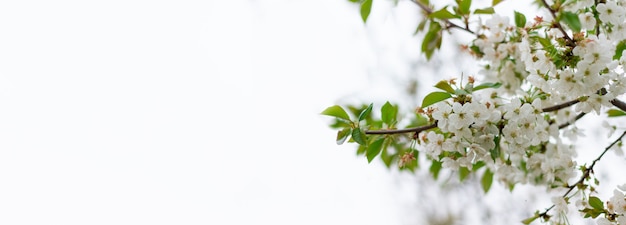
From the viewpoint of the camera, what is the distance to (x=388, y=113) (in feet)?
2.70

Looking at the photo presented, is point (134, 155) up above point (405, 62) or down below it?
below

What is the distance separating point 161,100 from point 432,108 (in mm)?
2116

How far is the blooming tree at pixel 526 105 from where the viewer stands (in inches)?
28.1

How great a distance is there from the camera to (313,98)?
2369 millimetres

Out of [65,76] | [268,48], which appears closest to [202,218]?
[268,48]

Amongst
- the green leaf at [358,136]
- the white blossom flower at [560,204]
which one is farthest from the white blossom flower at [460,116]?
the white blossom flower at [560,204]

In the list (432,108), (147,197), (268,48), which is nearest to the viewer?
(432,108)

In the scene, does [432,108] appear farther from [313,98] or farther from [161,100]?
[161,100]

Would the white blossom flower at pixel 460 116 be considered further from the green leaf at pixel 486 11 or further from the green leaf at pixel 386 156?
the green leaf at pixel 486 11

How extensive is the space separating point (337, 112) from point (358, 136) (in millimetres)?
58

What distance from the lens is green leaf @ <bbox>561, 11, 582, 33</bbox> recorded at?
74 centimetres

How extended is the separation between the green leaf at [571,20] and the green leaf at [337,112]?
29cm

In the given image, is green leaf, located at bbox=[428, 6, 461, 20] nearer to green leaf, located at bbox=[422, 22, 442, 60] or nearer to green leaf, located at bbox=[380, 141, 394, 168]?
green leaf, located at bbox=[422, 22, 442, 60]

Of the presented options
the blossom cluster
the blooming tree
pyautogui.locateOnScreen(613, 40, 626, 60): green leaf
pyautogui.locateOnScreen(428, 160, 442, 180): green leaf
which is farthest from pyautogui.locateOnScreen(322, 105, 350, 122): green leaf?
pyautogui.locateOnScreen(613, 40, 626, 60): green leaf
